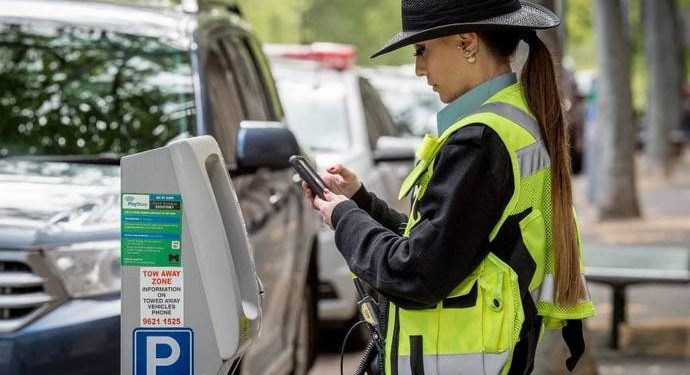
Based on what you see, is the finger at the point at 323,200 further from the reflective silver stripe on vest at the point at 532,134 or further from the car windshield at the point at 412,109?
the car windshield at the point at 412,109

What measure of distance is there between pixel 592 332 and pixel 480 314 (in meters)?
7.45

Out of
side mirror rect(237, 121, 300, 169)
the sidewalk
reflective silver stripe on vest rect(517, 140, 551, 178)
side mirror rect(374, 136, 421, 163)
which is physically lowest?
the sidewalk

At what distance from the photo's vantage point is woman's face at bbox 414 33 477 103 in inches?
142

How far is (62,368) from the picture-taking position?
4645 millimetres

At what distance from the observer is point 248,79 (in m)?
7.38

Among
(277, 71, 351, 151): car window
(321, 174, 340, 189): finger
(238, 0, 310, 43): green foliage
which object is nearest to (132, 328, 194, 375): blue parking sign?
(321, 174, 340, 189): finger

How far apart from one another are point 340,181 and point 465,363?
0.69m

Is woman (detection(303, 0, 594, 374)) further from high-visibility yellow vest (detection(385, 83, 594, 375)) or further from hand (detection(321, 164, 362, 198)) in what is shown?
hand (detection(321, 164, 362, 198))

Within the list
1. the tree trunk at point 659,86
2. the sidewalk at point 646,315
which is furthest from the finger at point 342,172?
the tree trunk at point 659,86

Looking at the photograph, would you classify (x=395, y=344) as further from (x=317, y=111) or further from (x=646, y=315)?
(x=646, y=315)

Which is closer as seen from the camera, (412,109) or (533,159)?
(533,159)

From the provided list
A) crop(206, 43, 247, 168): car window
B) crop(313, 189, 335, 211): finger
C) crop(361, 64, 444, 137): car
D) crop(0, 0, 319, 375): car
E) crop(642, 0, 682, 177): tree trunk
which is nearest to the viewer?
crop(313, 189, 335, 211): finger

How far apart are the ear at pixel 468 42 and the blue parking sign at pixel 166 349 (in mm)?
923

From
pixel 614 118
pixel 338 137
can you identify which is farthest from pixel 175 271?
pixel 614 118
